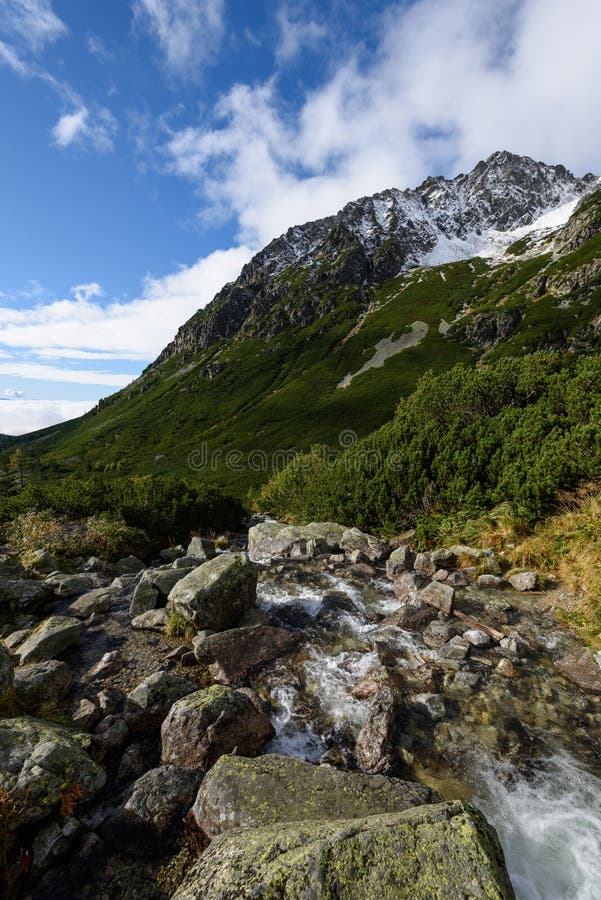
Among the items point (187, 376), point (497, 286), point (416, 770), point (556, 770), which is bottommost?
→ point (556, 770)

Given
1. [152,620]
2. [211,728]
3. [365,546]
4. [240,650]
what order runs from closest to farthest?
[211,728] → [240,650] → [152,620] → [365,546]

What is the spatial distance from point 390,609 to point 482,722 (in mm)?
4000

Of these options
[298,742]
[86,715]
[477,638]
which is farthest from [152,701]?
[477,638]

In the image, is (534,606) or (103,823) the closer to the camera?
(103,823)

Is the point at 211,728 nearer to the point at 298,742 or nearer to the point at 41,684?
the point at 298,742

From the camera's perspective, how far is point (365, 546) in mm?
13984

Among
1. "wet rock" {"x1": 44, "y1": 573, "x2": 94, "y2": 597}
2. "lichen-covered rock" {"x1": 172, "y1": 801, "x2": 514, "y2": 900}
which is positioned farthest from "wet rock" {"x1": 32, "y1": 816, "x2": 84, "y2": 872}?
"wet rock" {"x1": 44, "y1": 573, "x2": 94, "y2": 597}

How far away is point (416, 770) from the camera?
5.28 meters

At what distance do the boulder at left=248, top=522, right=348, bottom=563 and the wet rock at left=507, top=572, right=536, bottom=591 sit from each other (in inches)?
240

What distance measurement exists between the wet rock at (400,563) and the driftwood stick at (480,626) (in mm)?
2752

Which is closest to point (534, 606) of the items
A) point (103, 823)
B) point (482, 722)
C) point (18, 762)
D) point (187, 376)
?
point (482, 722)

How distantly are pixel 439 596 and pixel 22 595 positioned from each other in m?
10.7

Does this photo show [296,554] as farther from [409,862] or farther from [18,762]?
[409,862]

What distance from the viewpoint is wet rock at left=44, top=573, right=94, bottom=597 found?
438 inches
